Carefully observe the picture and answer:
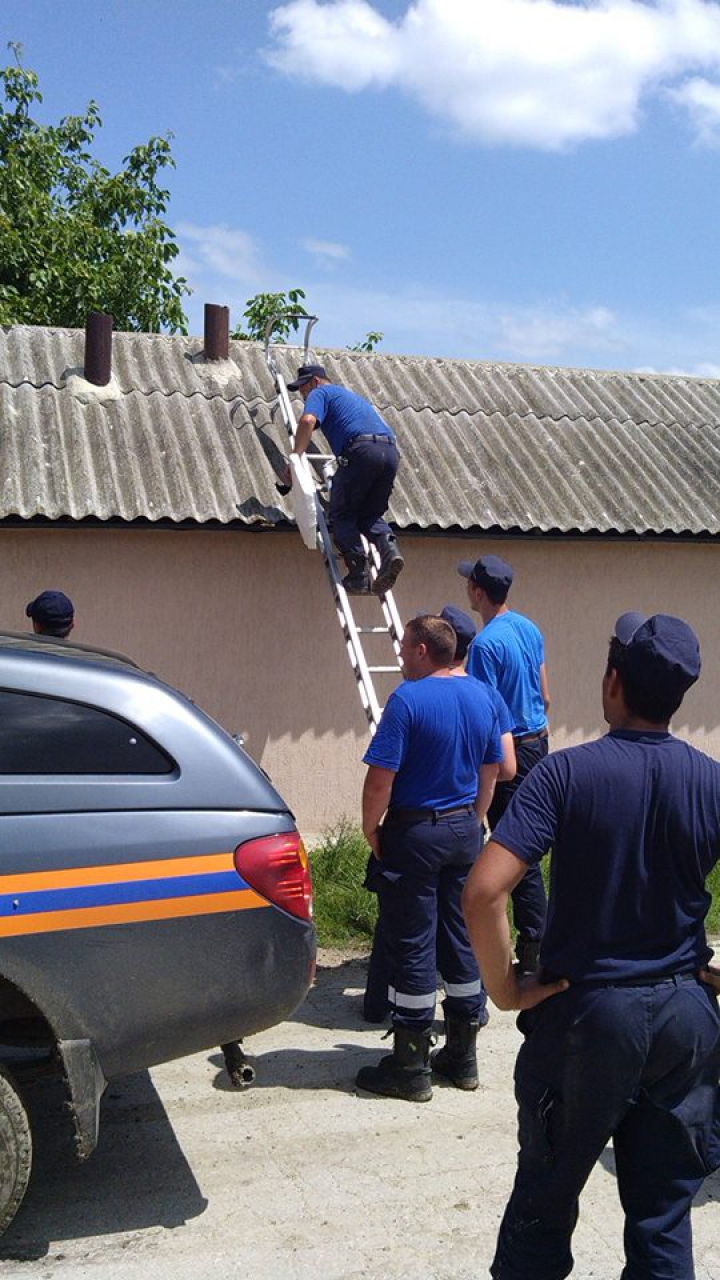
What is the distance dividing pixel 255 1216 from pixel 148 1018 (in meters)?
0.79

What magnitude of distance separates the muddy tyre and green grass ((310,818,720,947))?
320 centimetres

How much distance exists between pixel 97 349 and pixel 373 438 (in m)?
2.59

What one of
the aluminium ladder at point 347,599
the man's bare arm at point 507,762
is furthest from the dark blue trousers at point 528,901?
the aluminium ladder at point 347,599

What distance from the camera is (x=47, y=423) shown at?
816 centimetres

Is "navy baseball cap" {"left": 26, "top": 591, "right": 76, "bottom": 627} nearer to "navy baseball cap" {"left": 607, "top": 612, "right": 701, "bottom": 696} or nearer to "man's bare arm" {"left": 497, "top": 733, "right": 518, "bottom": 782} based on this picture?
"man's bare arm" {"left": 497, "top": 733, "right": 518, "bottom": 782}

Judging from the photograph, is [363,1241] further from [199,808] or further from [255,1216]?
[199,808]

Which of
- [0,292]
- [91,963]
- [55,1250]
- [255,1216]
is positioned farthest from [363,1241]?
[0,292]

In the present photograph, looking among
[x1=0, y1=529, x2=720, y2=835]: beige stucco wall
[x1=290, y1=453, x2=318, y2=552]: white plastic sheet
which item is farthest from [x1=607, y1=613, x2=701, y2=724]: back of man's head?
[x1=0, y1=529, x2=720, y2=835]: beige stucco wall

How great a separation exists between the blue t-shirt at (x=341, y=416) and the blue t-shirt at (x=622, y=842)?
4.58 metres

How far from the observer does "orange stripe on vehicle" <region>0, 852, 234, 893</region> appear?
348cm

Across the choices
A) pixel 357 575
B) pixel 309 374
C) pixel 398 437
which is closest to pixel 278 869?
pixel 357 575

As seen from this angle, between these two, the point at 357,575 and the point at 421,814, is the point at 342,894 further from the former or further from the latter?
the point at 421,814

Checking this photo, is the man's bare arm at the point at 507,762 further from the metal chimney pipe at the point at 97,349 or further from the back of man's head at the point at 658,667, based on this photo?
the metal chimney pipe at the point at 97,349

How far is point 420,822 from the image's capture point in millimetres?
4836
